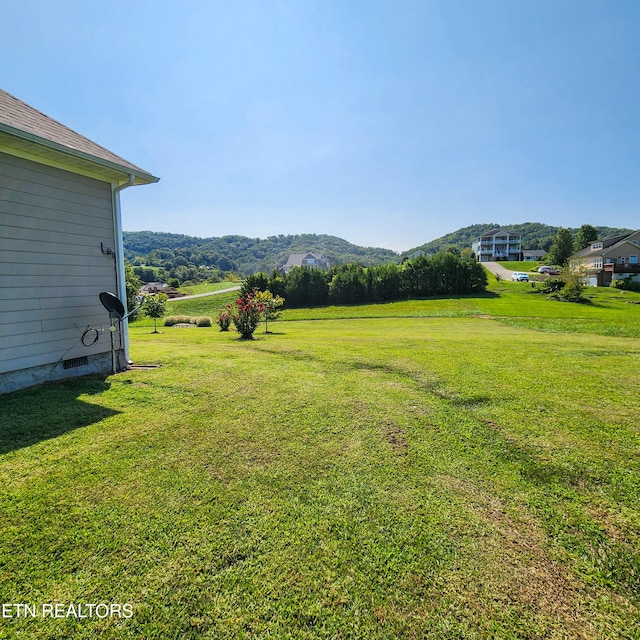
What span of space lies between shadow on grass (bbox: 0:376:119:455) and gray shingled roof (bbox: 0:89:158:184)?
10.8 feet

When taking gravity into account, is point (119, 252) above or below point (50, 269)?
above

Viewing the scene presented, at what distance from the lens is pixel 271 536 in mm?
2129

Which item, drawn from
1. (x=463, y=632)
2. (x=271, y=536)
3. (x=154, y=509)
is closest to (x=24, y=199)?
(x=154, y=509)

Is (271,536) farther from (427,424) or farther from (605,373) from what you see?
(605,373)

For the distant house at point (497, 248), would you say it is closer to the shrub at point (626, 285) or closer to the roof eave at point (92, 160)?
the shrub at point (626, 285)

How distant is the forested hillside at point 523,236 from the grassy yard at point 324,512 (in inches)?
3850

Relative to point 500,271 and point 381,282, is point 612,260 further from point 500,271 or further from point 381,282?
point 381,282

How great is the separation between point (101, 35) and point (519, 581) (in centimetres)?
1145

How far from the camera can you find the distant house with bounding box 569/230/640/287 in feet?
→ 141

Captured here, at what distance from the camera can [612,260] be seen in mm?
Answer: 46469

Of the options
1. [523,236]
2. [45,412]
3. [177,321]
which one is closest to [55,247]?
[45,412]

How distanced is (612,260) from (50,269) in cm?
6252
